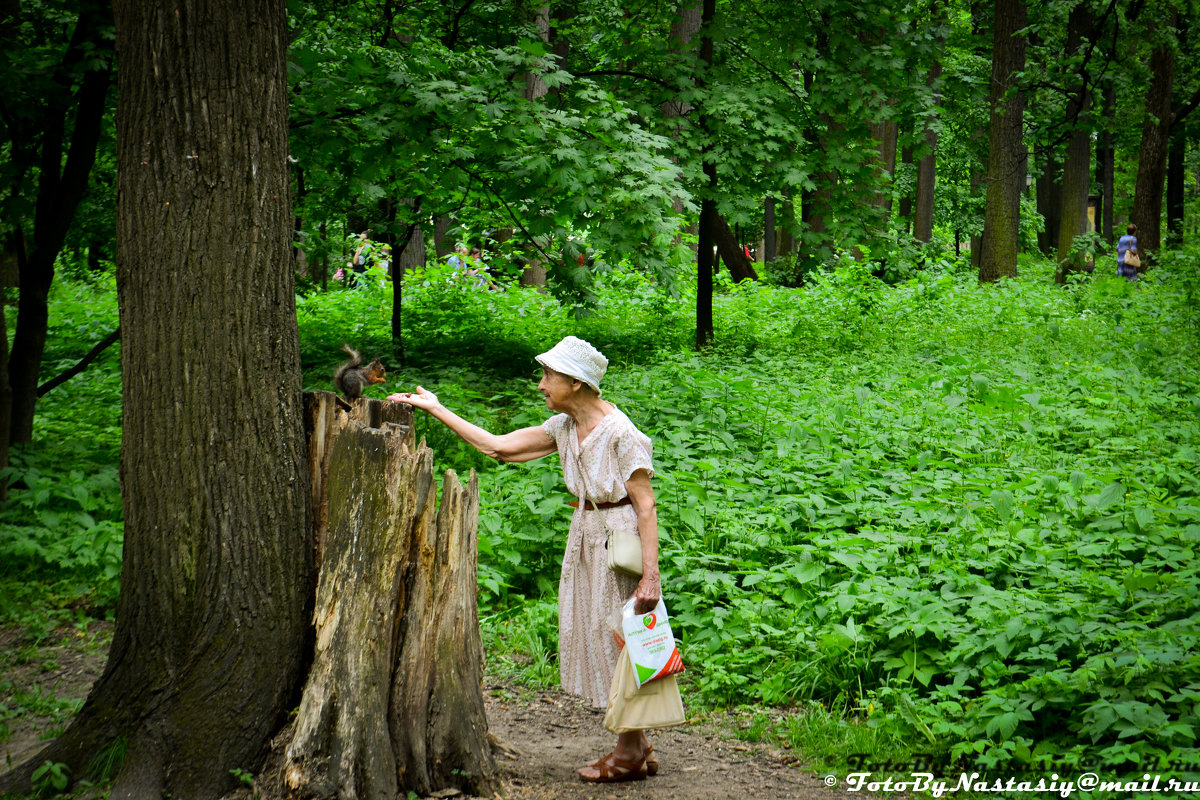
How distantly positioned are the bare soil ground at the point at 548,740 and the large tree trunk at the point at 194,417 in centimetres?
44

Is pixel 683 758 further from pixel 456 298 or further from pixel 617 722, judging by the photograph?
pixel 456 298

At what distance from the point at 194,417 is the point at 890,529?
4286mm

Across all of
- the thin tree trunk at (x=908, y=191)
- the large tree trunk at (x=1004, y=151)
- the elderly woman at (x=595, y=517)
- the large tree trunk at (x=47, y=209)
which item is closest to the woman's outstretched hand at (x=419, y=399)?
the elderly woman at (x=595, y=517)

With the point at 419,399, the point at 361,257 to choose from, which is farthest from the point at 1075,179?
the point at 419,399

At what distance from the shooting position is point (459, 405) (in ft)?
30.1

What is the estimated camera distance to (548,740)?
4.65m

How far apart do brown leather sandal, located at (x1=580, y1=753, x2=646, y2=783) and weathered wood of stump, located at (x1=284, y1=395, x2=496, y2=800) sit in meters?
0.53

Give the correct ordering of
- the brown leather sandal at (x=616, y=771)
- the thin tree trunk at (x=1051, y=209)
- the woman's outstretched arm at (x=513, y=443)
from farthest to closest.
→ the thin tree trunk at (x=1051, y=209), the woman's outstretched arm at (x=513, y=443), the brown leather sandal at (x=616, y=771)

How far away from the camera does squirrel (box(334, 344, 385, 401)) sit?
155 inches

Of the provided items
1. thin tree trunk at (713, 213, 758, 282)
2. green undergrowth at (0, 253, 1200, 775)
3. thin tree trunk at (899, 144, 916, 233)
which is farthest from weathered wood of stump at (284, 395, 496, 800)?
thin tree trunk at (899, 144, 916, 233)

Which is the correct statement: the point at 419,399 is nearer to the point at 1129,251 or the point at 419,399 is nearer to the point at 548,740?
A: the point at 548,740

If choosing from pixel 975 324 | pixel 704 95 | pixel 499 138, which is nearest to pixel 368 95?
pixel 499 138

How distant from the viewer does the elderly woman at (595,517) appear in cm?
404

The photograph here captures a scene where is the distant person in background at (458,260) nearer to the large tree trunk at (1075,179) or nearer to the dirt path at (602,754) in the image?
the large tree trunk at (1075,179)
